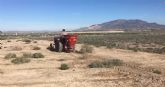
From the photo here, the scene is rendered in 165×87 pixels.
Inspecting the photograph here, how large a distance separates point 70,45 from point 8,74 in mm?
13054

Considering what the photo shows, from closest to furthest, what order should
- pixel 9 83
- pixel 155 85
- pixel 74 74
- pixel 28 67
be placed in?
pixel 155 85 → pixel 9 83 → pixel 74 74 → pixel 28 67

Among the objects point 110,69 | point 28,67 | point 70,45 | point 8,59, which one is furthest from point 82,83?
point 70,45

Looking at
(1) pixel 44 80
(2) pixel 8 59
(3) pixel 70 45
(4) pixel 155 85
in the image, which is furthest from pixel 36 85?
(3) pixel 70 45

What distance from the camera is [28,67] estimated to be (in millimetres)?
19875

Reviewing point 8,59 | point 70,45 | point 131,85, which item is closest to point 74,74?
point 131,85

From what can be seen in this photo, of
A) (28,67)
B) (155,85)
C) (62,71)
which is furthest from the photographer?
(28,67)

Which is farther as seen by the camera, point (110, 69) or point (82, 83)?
point (110, 69)

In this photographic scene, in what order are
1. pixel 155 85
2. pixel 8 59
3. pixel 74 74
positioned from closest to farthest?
1. pixel 155 85
2. pixel 74 74
3. pixel 8 59

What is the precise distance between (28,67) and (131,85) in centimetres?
808

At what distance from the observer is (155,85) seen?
13.6 meters

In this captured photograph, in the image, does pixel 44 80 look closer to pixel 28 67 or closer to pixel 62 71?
pixel 62 71

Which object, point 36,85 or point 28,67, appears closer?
point 36,85

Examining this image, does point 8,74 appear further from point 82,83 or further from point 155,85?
point 155,85

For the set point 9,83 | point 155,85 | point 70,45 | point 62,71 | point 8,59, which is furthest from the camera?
point 70,45
